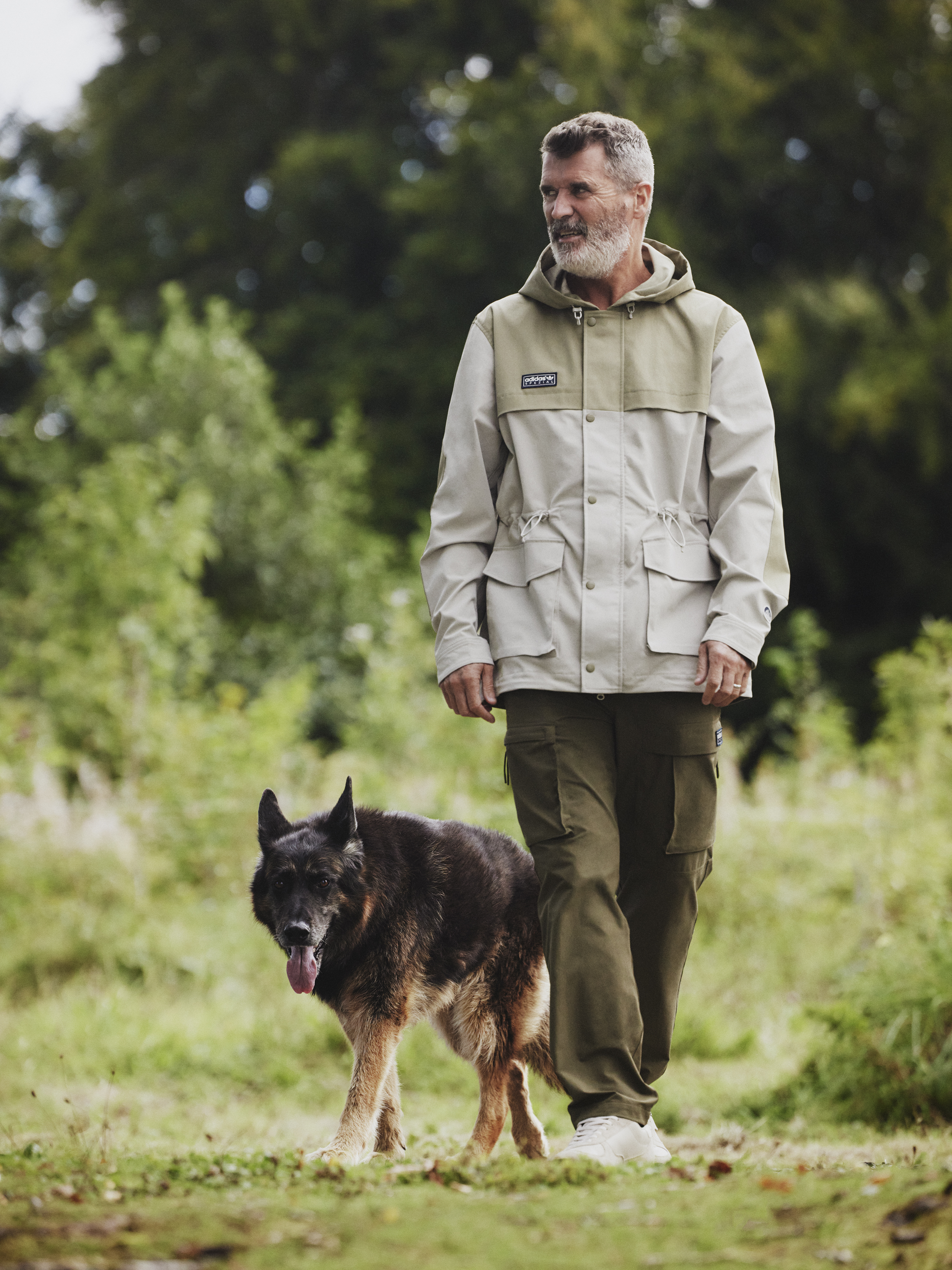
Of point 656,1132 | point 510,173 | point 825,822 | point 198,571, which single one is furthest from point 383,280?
point 656,1132

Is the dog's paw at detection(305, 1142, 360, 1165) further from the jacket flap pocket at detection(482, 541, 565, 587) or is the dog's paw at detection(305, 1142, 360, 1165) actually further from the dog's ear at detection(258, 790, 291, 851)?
the jacket flap pocket at detection(482, 541, 565, 587)

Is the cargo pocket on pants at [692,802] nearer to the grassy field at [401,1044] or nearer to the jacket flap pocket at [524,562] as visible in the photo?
the jacket flap pocket at [524,562]

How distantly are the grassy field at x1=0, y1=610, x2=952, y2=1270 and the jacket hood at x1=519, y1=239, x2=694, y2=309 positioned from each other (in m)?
2.11

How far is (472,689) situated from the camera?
11.1ft

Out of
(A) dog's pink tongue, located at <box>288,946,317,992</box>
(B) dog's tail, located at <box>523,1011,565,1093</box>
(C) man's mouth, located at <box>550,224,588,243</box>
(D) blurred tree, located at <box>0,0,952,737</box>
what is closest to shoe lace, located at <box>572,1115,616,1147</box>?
(B) dog's tail, located at <box>523,1011,565,1093</box>

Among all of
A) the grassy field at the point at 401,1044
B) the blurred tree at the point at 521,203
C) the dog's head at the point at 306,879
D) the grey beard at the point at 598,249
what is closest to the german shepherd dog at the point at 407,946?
the dog's head at the point at 306,879

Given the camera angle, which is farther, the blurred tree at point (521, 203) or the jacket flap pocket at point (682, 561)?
the blurred tree at point (521, 203)

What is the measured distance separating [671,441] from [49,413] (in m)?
17.3

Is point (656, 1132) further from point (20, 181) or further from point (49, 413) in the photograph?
point (20, 181)

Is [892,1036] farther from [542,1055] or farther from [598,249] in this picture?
[598,249]

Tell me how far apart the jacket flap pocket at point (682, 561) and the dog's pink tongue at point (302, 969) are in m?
1.36

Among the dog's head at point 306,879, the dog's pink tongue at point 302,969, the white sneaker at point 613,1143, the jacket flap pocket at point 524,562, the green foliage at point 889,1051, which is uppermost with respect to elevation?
the jacket flap pocket at point 524,562

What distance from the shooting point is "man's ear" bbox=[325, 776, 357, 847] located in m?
3.64

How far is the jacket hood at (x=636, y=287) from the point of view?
136 inches
